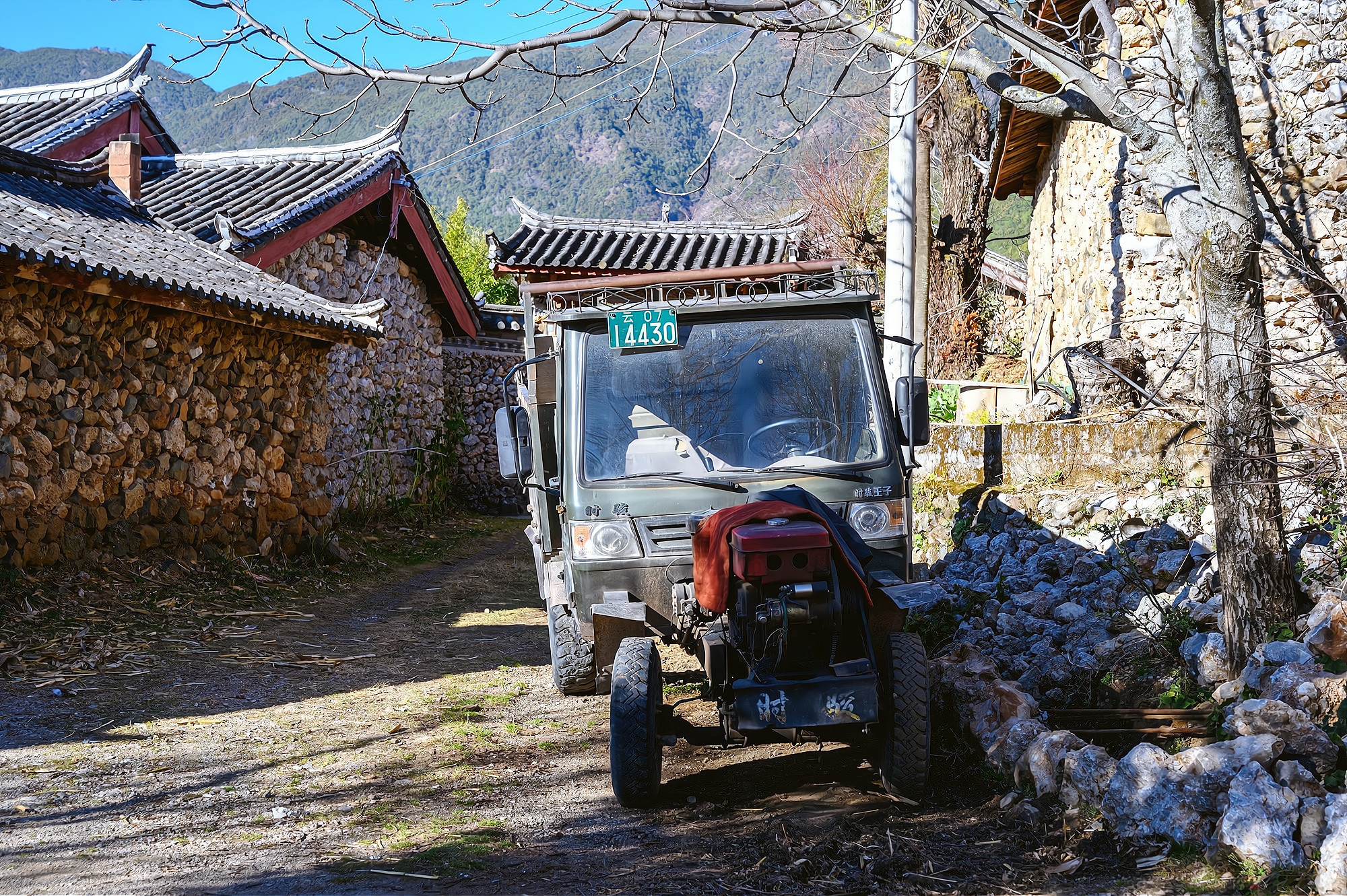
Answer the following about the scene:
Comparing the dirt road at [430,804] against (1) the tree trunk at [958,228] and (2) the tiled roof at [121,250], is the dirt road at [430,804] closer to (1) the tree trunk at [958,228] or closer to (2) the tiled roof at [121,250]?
(2) the tiled roof at [121,250]

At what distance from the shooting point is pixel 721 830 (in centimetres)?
386

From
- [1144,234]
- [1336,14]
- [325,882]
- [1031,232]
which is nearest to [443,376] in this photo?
[1031,232]

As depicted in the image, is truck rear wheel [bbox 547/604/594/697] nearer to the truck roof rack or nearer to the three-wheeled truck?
the three-wheeled truck

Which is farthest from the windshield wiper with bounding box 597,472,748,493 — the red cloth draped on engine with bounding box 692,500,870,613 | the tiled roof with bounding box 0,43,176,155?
the tiled roof with bounding box 0,43,176,155

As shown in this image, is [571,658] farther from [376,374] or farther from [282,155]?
[282,155]

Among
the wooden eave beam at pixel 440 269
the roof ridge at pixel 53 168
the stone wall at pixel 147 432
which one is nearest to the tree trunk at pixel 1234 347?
the stone wall at pixel 147 432

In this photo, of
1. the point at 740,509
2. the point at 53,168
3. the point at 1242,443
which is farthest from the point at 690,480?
the point at 53,168

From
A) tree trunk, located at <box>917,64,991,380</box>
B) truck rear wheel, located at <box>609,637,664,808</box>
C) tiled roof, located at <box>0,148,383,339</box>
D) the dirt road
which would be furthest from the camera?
tree trunk, located at <box>917,64,991,380</box>

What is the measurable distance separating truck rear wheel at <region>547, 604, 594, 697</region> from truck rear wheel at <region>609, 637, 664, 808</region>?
4.61 ft

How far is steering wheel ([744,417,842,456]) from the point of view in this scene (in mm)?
4793

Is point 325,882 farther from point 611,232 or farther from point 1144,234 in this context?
point 611,232

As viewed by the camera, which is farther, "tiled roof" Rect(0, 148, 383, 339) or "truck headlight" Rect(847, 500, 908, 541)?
"tiled roof" Rect(0, 148, 383, 339)

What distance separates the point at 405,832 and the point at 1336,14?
8.11 meters

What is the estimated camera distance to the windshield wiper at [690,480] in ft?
15.0
